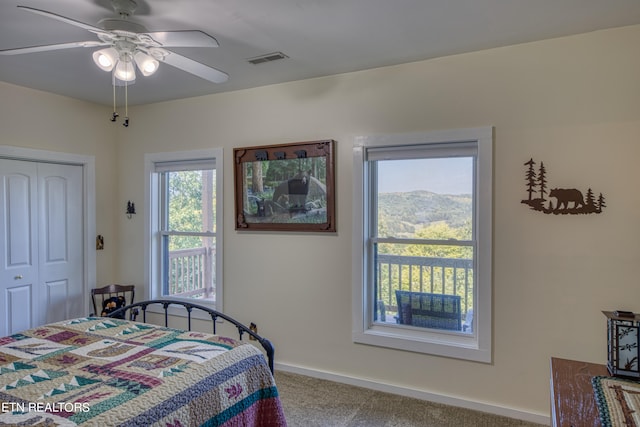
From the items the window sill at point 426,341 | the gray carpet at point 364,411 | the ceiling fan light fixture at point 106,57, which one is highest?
the ceiling fan light fixture at point 106,57

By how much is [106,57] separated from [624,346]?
2.75m

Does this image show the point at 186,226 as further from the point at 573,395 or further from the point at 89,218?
the point at 573,395

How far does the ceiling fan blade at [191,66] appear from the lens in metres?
2.18

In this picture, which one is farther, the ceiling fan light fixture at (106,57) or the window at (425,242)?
the window at (425,242)

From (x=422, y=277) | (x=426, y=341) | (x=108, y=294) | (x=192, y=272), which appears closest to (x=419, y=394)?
(x=426, y=341)

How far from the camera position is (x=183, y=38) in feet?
6.36

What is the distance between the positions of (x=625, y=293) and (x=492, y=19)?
186 centimetres

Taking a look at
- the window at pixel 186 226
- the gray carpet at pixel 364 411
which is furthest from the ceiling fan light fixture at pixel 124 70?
the gray carpet at pixel 364 411

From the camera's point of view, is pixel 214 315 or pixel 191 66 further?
pixel 214 315

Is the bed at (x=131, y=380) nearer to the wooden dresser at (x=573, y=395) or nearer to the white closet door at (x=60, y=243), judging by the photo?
the wooden dresser at (x=573, y=395)

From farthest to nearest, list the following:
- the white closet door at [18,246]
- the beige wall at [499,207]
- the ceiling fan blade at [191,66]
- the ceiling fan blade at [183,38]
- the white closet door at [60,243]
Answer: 1. the white closet door at [60,243]
2. the white closet door at [18,246]
3. the beige wall at [499,207]
4. the ceiling fan blade at [191,66]
5. the ceiling fan blade at [183,38]

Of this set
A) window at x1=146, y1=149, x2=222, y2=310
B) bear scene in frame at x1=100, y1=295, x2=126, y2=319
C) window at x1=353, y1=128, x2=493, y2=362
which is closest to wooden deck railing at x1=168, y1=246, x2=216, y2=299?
window at x1=146, y1=149, x2=222, y2=310

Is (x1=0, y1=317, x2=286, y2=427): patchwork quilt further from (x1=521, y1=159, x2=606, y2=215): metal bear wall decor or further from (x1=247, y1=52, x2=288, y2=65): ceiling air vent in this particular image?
(x1=521, y1=159, x2=606, y2=215): metal bear wall decor

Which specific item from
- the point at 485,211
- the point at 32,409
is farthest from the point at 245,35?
the point at 32,409
